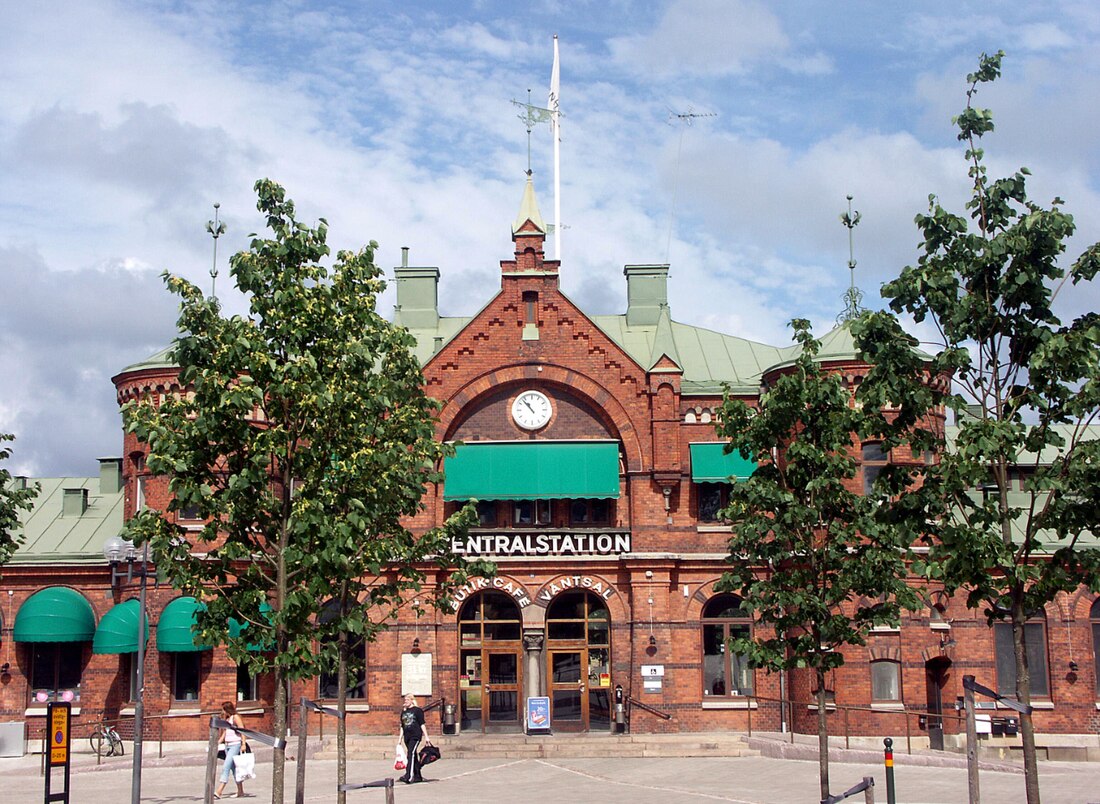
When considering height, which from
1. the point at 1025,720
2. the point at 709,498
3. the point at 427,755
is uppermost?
the point at 709,498

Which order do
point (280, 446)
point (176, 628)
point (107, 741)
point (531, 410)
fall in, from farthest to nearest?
point (531, 410) < point (107, 741) < point (176, 628) < point (280, 446)

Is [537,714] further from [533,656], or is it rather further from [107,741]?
[107,741]

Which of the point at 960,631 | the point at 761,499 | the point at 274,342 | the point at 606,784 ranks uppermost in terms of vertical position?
the point at 274,342

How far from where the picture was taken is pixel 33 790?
27.2 meters

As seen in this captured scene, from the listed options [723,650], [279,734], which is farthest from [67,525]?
[279,734]

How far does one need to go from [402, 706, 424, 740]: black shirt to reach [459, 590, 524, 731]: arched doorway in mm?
8126

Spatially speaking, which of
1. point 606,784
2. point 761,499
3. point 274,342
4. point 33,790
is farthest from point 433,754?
point 274,342

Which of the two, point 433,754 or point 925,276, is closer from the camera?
point 925,276

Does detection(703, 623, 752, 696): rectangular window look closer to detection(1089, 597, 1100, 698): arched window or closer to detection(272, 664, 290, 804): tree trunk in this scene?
detection(1089, 597, 1100, 698): arched window

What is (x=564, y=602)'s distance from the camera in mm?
36375

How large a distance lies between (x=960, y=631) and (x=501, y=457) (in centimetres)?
1368

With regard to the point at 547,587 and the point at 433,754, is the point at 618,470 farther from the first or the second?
the point at 433,754

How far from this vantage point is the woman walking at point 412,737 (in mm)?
27594

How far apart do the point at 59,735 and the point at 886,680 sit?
22123 millimetres
